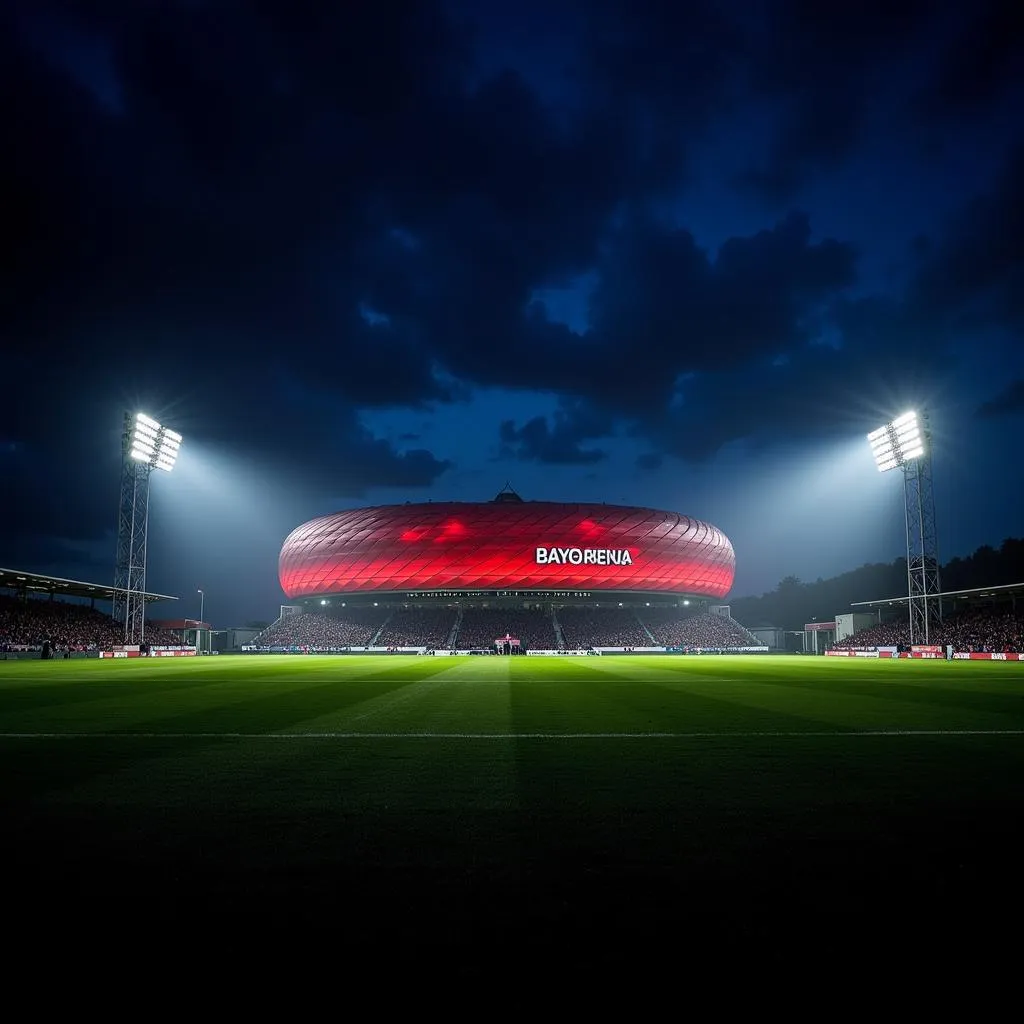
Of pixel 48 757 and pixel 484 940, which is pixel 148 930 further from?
pixel 48 757

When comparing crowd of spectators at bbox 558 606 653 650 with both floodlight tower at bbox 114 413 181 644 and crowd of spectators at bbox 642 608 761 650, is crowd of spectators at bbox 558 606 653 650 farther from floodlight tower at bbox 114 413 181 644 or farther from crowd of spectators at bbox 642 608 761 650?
floodlight tower at bbox 114 413 181 644

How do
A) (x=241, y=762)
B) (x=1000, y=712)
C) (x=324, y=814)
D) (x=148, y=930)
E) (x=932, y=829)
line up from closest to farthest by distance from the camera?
(x=148, y=930), (x=932, y=829), (x=324, y=814), (x=241, y=762), (x=1000, y=712)

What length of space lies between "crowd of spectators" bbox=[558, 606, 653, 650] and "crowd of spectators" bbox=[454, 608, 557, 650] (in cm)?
213

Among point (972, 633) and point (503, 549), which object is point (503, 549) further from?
point (972, 633)

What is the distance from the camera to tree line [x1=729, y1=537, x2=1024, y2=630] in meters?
96.1

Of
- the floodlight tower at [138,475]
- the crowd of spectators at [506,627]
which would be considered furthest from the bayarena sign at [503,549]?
the floodlight tower at [138,475]

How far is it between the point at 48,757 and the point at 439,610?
88521 millimetres

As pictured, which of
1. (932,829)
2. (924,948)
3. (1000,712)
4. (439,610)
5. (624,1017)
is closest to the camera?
(624,1017)

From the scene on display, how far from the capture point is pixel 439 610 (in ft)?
313

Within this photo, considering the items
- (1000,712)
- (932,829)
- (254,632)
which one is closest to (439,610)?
(254,632)

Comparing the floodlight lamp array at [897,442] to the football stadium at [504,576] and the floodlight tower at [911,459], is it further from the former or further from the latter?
the football stadium at [504,576]

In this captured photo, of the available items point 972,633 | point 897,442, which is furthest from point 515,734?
point 972,633

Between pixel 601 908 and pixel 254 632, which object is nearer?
pixel 601 908

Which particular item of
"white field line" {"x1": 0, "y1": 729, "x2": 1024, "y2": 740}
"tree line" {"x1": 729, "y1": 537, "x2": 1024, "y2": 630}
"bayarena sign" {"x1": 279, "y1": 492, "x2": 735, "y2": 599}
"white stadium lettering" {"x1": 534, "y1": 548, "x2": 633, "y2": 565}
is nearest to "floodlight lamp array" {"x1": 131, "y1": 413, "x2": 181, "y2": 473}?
"bayarena sign" {"x1": 279, "y1": 492, "x2": 735, "y2": 599}
